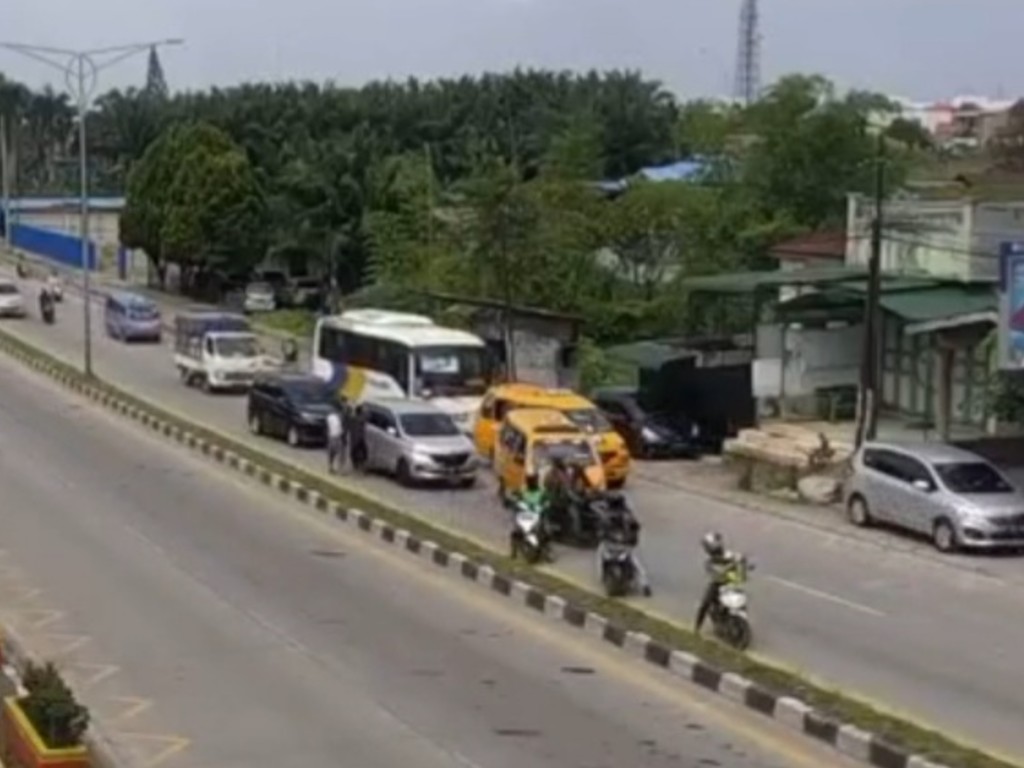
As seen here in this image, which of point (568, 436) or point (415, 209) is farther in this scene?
point (415, 209)

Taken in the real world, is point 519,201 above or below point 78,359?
above

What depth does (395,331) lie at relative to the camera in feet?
132

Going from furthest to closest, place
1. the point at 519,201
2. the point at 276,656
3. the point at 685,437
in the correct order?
1. the point at 519,201
2. the point at 685,437
3. the point at 276,656

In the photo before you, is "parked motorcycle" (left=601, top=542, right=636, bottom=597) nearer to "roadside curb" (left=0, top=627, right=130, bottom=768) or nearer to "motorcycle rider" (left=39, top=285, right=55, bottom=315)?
"roadside curb" (left=0, top=627, right=130, bottom=768)

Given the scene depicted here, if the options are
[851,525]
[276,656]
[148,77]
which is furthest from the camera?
[148,77]

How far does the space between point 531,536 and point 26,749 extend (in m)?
12.0

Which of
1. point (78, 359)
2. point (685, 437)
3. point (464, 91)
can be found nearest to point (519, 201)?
point (78, 359)

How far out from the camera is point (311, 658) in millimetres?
19406

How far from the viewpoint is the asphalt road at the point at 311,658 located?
15867mm

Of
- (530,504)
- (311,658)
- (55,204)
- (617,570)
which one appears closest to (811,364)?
(530,504)

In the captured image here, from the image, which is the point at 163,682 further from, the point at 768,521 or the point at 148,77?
the point at 148,77

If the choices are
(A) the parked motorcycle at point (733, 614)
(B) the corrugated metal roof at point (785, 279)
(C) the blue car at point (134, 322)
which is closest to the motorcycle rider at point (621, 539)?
(A) the parked motorcycle at point (733, 614)

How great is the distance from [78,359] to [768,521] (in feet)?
105

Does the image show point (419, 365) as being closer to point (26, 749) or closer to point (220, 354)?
point (220, 354)
